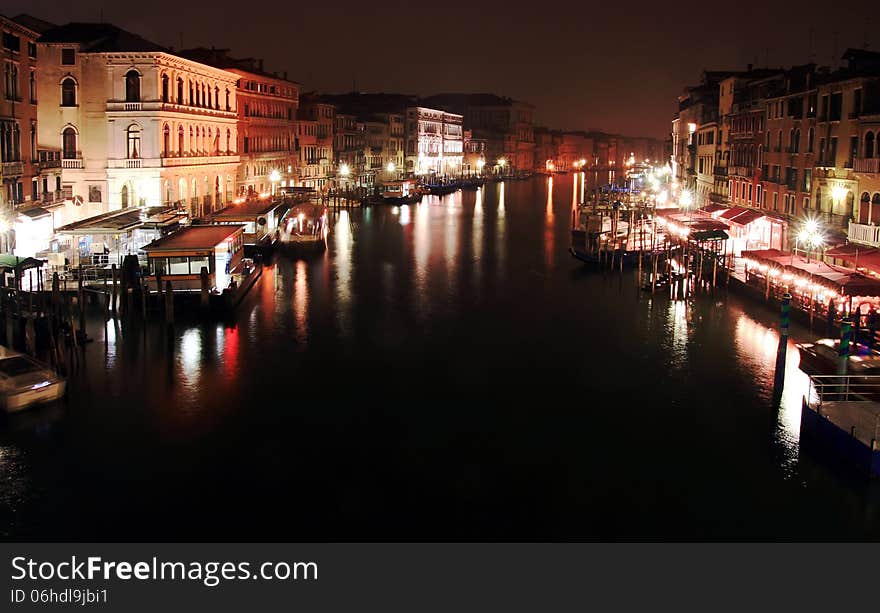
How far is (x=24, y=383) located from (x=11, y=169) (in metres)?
10.3

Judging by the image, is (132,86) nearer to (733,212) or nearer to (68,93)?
(68,93)

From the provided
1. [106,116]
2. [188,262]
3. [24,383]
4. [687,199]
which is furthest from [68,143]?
[687,199]

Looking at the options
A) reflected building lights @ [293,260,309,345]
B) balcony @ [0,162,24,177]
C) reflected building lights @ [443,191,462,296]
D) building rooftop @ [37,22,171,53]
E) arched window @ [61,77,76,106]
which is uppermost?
building rooftop @ [37,22,171,53]

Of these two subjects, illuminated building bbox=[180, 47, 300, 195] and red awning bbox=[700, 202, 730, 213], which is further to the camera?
illuminated building bbox=[180, 47, 300, 195]

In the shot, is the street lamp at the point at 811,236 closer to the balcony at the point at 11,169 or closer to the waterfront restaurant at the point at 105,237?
the waterfront restaurant at the point at 105,237

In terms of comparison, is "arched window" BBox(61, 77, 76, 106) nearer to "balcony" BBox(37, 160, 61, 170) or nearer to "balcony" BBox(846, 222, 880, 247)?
"balcony" BBox(37, 160, 61, 170)

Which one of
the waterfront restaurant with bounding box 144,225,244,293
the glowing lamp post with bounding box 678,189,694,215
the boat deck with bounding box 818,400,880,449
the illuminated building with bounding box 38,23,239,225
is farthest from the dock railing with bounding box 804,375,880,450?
the glowing lamp post with bounding box 678,189,694,215

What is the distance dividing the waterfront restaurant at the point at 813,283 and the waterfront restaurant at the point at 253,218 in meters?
13.4

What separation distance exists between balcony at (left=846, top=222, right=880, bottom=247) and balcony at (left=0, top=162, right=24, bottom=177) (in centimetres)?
1857

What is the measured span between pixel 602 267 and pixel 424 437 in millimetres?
15827

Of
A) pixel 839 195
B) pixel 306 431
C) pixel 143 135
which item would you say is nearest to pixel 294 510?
pixel 306 431

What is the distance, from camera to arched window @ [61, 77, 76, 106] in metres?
26.8

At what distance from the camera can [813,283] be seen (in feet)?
57.1

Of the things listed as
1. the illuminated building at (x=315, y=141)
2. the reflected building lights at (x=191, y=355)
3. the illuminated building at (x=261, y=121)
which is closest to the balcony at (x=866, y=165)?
the reflected building lights at (x=191, y=355)
